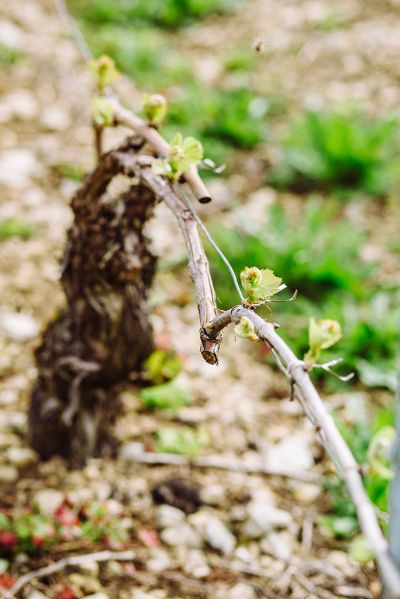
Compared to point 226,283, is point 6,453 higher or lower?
lower

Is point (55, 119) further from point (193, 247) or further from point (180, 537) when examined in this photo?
point (193, 247)

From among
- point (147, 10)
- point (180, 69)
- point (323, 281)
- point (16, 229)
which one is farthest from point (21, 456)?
point (147, 10)

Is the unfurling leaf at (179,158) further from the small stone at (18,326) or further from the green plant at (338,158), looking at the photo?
the green plant at (338,158)

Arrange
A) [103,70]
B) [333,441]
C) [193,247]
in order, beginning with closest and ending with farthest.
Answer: [333,441]
[193,247]
[103,70]

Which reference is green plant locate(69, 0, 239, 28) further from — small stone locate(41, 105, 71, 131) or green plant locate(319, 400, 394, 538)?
green plant locate(319, 400, 394, 538)

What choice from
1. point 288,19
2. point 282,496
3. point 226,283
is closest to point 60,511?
point 282,496

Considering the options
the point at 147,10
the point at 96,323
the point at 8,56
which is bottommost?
the point at 96,323

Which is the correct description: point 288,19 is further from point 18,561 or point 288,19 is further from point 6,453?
point 18,561

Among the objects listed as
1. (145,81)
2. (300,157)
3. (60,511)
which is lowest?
(60,511)
